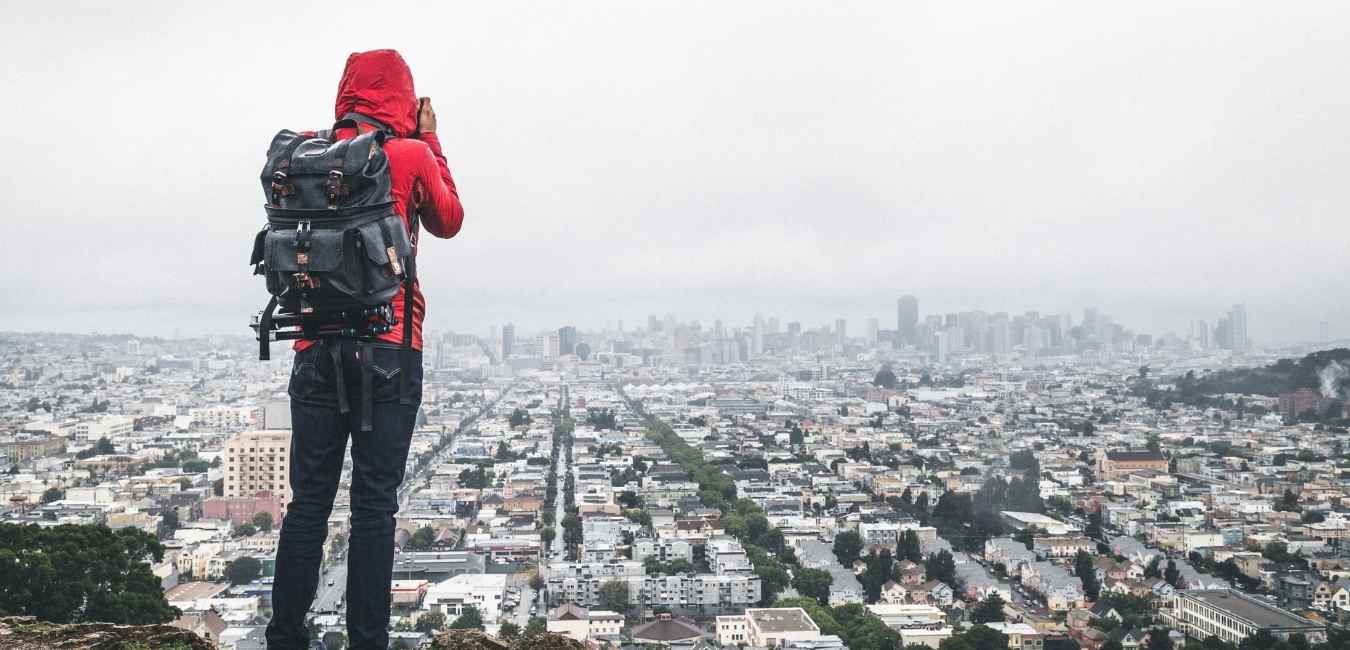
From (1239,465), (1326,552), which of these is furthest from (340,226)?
(1239,465)

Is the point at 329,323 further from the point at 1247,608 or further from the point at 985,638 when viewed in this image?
the point at 1247,608

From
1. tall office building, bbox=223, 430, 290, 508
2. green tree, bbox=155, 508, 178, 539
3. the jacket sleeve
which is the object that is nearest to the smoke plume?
tall office building, bbox=223, 430, 290, 508

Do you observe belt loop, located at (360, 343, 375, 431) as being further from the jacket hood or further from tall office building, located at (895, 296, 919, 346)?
tall office building, located at (895, 296, 919, 346)

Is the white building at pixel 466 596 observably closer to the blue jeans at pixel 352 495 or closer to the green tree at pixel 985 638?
the green tree at pixel 985 638

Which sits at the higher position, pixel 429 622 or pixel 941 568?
pixel 429 622

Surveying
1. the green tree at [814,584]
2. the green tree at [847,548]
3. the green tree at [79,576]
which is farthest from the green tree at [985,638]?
the green tree at [79,576]

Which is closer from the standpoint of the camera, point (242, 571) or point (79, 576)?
point (79, 576)

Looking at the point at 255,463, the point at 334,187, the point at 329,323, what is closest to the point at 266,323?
the point at 329,323
